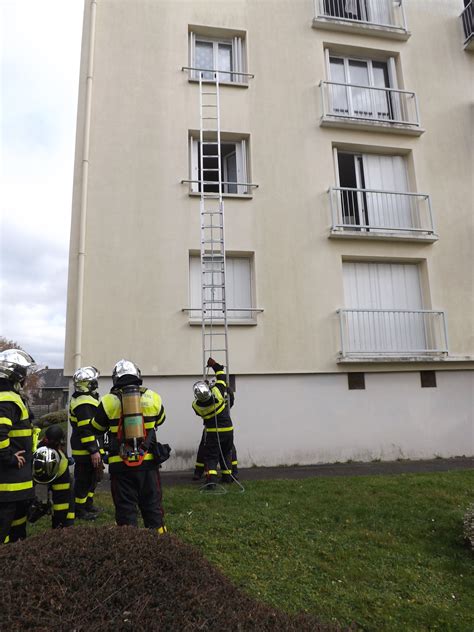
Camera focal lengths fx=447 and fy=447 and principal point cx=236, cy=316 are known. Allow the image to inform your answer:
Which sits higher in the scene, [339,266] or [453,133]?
[453,133]

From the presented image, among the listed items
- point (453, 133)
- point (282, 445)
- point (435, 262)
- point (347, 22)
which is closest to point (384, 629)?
point (282, 445)

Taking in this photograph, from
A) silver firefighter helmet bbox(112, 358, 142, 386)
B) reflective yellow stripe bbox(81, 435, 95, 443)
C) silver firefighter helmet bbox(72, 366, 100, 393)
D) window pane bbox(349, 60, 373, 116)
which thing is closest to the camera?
silver firefighter helmet bbox(112, 358, 142, 386)

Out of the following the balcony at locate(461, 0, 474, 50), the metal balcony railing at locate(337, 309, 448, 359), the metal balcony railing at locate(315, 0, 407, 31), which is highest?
the metal balcony railing at locate(315, 0, 407, 31)

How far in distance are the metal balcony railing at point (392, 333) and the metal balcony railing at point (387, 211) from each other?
1.99 metres

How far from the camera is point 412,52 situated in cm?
1184

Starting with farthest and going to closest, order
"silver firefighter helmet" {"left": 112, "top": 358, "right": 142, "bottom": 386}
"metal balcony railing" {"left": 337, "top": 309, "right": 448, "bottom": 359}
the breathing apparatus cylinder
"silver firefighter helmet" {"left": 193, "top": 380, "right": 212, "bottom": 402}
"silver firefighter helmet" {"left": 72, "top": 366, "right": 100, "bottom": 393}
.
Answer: "metal balcony railing" {"left": 337, "top": 309, "right": 448, "bottom": 359}
"silver firefighter helmet" {"left": 193, "top": 380, "right": 212, "bottom": 402}
"silver firefighter helmet" {"left": 72, "top": 366, "right": 100, "bottom": 393}
"silver firefighter helmet" {"left": 112, "top": 358, "right": 142, "bottom": 386}
the breathing apparatus cylinder

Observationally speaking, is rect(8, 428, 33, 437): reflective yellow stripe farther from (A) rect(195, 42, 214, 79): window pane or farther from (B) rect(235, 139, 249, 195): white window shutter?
(A) rect(195, 42, 214, 79): window pane

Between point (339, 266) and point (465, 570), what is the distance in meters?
6.96

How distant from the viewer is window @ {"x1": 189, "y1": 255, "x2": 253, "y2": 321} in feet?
31.8

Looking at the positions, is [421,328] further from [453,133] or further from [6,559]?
[6,559]

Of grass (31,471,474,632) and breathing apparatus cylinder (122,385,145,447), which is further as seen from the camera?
breathing apparatus cylinder (122,385,145,447)

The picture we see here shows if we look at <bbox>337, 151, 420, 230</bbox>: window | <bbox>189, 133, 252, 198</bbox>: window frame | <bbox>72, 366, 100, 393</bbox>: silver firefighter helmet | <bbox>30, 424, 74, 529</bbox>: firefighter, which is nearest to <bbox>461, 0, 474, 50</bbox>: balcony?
<bbox>337, 151, 420, 230</bbox>: window

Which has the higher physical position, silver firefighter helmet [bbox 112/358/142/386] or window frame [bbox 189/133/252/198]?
window frame [bbox 189/133/252/198]

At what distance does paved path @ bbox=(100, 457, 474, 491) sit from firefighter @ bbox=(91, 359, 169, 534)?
11.2ft
